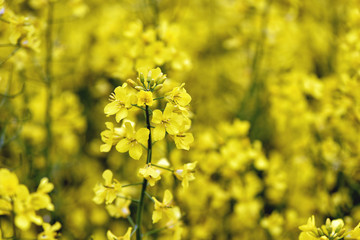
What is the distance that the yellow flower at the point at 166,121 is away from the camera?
1.77m

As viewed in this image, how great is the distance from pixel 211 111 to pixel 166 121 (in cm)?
318

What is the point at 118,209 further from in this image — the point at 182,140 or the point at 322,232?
the point at 322,232

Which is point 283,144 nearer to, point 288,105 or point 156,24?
point 288,105

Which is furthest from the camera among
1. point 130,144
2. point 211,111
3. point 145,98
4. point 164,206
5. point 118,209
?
point 211,111

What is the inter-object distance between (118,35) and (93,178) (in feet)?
5.76

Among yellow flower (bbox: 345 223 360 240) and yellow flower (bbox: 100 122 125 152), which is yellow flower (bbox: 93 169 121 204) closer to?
yellow flower (bbox: 100 122 125 152)

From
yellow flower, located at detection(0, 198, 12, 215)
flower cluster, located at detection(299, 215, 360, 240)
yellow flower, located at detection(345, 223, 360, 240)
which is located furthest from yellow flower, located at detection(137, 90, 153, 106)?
yellow flower, located at detection(345, 223, 360, 240)

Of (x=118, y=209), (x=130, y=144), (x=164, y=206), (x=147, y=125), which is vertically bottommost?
(x=118, y=209)

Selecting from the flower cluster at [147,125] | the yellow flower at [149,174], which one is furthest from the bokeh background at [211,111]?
the yellow flower at [149,174]

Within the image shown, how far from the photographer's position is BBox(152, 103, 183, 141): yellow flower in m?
1.77

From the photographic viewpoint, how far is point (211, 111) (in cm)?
493

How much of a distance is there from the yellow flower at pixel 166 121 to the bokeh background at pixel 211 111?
101 cm

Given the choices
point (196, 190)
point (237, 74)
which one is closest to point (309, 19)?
point (237, 74)

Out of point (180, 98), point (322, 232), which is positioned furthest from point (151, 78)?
point (322, 232)
